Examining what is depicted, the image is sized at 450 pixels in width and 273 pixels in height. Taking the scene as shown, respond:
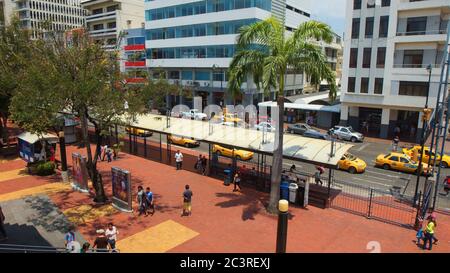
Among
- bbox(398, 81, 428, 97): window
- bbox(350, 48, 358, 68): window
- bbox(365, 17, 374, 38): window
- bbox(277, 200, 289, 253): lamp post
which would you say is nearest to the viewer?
bbox(277, 200, 289, 253): lamp post

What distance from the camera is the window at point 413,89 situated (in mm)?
36938

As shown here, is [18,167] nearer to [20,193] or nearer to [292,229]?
[20,193]

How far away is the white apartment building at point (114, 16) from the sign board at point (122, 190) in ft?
200

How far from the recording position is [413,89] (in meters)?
37.7

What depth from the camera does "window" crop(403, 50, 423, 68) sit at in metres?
37.2

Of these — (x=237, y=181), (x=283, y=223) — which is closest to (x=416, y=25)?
(x=237, y=181)

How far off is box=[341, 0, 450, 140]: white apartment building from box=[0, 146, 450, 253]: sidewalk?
23.7 meters

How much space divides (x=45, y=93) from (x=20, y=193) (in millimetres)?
7579

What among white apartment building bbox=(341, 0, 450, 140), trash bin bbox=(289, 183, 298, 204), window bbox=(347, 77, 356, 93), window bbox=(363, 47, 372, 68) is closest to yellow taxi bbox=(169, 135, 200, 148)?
trash bin bbox=(289, 183, 298, 204)

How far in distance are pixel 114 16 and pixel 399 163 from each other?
65.3 metres

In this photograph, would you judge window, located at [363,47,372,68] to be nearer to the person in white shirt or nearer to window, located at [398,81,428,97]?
window, located at [398,81,428,97]

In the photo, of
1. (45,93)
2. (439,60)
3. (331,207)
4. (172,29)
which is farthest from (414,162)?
(172,29)

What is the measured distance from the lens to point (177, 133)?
25.7m

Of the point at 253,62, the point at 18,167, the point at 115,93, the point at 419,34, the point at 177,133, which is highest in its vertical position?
the point at 419,34
